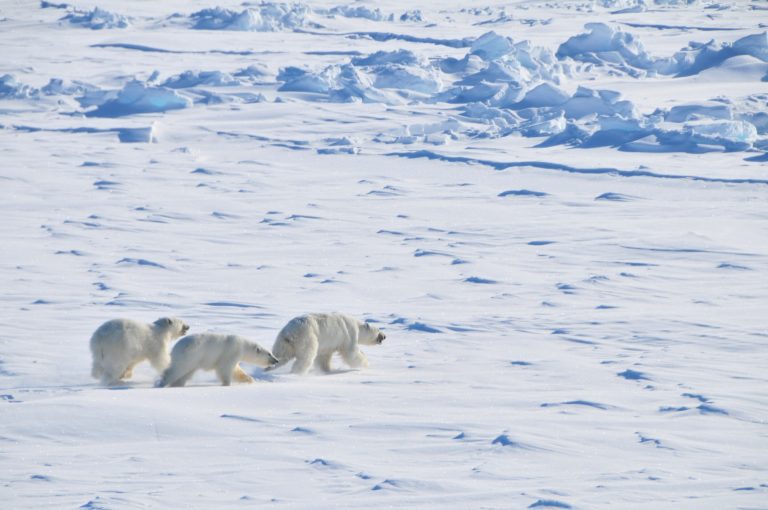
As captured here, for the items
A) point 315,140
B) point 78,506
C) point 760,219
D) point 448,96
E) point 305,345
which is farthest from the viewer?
point 448,96

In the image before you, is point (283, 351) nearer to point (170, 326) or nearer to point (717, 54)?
point (170, 326)

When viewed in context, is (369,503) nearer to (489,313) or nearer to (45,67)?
(489,313)

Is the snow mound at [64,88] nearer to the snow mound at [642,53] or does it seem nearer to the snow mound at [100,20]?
the snow mound at [642,53]

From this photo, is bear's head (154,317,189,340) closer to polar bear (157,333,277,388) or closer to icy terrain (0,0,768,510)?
polar bear (157,333,277,388)

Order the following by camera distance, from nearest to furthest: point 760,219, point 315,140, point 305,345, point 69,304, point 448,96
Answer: point 305,345, point 69,304, point 760,219, point 315,140, point 448,96

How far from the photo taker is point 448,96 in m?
19.7

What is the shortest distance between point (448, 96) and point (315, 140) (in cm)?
402

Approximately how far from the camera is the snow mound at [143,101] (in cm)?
1889

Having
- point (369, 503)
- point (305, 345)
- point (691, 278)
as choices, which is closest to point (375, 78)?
point (691, 278)

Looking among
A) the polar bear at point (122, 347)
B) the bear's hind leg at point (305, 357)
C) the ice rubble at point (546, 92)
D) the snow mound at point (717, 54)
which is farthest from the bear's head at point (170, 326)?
the snow mound at point (717, 54)

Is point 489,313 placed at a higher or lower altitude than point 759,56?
lower

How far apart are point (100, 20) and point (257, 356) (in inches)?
1158

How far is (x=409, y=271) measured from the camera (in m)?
8.87

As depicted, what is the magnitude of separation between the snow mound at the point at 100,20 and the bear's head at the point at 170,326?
28.7 m
